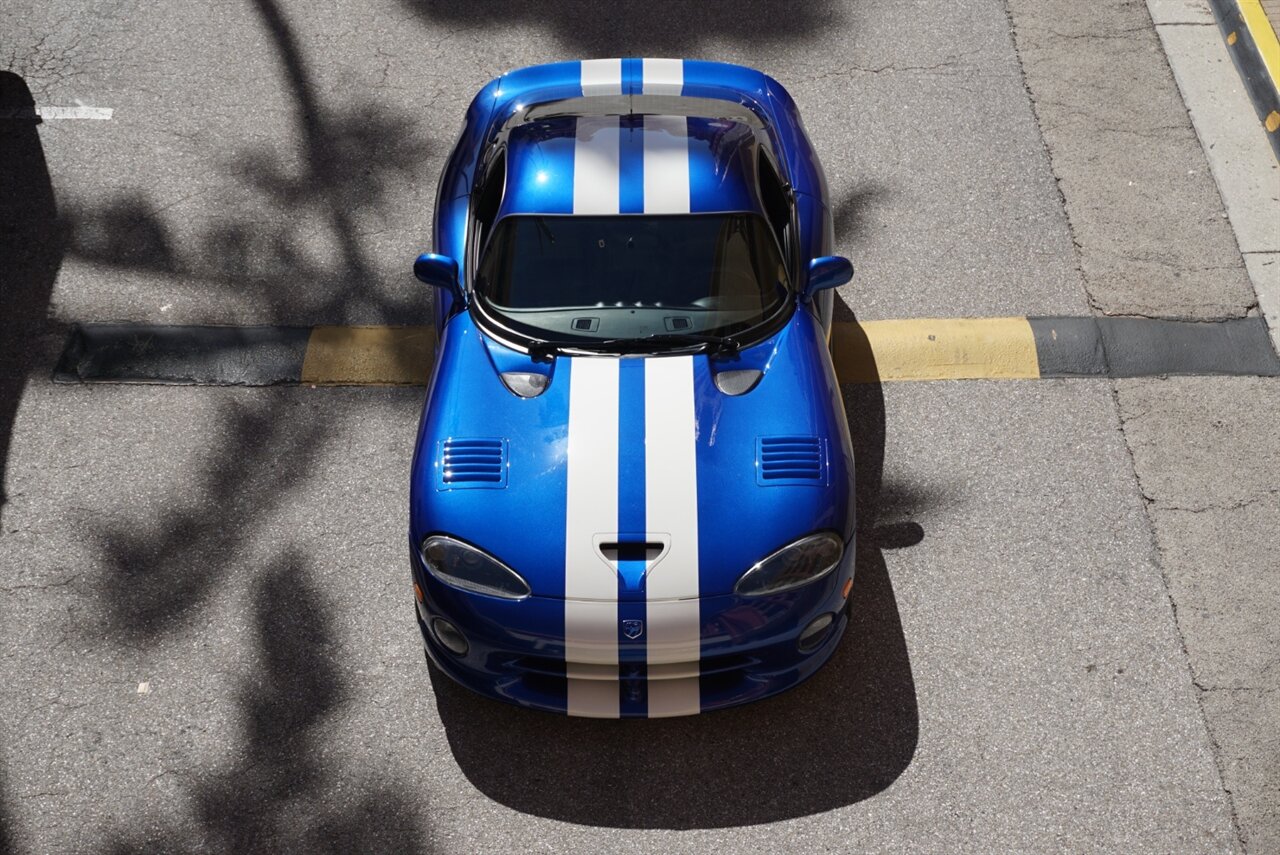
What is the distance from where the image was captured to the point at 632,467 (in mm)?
4387

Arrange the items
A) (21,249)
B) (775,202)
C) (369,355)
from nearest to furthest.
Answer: (775,202) → (369,355) → (21,249)

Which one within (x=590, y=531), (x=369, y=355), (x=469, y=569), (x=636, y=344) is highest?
(x=636, y=344)

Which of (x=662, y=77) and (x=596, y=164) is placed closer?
(x=596, y=164)

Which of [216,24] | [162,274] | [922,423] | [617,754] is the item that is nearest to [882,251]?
[922,423]

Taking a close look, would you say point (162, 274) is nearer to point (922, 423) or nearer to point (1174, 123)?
point (922, 423)

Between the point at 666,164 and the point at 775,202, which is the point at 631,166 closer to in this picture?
the point at 666,164

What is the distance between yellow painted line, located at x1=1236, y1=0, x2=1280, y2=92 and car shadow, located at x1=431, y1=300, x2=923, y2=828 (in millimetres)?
4411

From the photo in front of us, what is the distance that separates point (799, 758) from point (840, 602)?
631mm

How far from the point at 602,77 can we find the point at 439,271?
1539 millimetres

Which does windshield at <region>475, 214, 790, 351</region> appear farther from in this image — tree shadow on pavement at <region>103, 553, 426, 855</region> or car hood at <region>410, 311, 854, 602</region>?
tree shadow on pavement at <region>103, 553, 426, 855</region>

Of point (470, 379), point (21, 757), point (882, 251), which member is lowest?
point (21, 757)

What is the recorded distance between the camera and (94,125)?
6.96 meters

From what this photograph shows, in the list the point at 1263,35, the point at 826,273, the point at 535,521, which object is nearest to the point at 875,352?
the point at 826,273

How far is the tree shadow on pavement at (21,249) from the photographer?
5852mm
